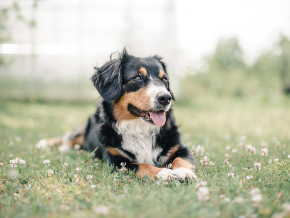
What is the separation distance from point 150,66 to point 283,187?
217cm

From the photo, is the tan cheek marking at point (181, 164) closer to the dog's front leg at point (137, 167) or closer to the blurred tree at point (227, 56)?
the dog's front leg at point (137, 167)

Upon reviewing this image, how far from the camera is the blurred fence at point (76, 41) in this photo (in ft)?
42.1

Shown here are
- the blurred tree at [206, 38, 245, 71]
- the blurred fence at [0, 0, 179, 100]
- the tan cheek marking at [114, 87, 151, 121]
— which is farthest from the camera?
the blurred tree at [206, 38, 245, 71]

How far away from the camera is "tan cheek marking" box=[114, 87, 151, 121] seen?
3.48 meters

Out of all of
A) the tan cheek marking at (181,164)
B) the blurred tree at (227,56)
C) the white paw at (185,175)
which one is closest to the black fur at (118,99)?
the tan cheek marking at (181,164)

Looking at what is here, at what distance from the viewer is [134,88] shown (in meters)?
3.68

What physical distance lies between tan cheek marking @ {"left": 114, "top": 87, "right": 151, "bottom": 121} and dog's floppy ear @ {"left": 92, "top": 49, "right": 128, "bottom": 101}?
0.39 feet

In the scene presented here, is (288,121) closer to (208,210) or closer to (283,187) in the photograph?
(283,187)

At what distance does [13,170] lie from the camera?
10.9ft

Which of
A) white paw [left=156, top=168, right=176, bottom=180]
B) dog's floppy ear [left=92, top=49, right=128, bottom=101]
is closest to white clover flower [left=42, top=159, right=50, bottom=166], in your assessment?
→ dog's floppy ear [left=92, top=49, right=128, bottom=101]

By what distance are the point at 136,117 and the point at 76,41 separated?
34.4 ft

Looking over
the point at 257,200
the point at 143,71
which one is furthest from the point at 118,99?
the point at 257,200

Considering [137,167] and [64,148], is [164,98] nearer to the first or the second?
[137,167]

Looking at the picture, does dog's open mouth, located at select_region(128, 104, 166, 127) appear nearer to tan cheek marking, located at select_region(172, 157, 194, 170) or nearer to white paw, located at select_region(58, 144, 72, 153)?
tan cheek marking, located at select_region(172, 157, 194, 170)
